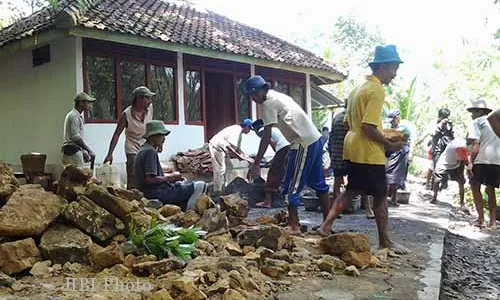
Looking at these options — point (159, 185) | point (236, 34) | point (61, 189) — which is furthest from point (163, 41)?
point (61, 189)

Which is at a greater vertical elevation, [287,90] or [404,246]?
[287,90]

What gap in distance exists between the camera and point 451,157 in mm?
8680

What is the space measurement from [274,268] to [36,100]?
8.10 m

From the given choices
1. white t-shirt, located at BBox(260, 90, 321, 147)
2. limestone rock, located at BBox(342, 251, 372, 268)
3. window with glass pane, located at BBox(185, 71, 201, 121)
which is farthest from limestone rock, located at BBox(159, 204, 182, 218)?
window with glass pane, located at BBox(185, 71, 201, 121)

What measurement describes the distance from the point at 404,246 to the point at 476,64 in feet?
63.8

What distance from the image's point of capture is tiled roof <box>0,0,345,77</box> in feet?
28.6

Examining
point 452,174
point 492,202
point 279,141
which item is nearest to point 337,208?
point 492,202

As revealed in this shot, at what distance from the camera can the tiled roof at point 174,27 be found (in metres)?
8.71

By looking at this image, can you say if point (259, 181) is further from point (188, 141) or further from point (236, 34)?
point (236, 34)

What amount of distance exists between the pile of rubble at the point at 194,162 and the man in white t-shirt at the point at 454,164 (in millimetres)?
4261

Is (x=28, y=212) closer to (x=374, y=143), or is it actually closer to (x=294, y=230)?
(x=294, y=230)

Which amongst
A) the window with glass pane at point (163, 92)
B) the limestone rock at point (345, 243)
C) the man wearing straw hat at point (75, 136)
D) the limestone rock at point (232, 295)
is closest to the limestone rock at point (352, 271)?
the limestone rock at point (345, 243)

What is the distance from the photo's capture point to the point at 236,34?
42.0 feet

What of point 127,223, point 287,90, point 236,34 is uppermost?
point 236,34
